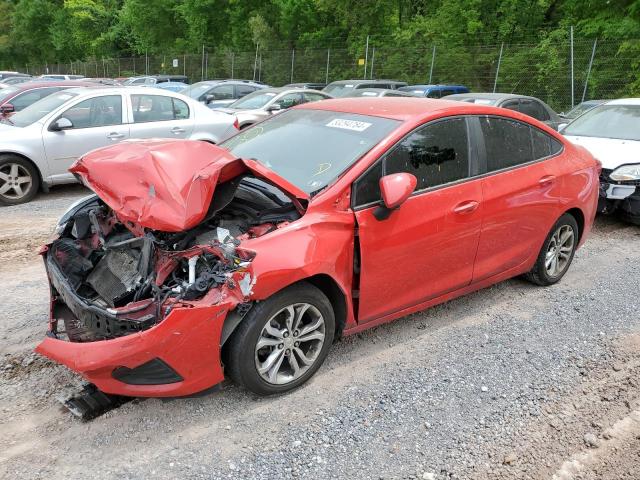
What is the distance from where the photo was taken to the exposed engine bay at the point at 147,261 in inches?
113

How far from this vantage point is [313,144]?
12.6 ft

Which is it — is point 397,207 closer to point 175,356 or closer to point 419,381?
point 419,381

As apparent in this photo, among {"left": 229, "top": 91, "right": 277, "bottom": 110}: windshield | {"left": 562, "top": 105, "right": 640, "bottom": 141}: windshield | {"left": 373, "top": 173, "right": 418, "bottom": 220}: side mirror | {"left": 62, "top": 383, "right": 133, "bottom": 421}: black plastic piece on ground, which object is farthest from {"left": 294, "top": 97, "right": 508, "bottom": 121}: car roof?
{"left": 229, "top": 91, "right": 277, "bottom": 110}: windshield

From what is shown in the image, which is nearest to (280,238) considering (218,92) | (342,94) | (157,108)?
(157,108)

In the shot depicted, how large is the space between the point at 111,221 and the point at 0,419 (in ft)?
4.52

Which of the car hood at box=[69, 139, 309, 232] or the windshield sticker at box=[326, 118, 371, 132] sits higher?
the windshield sticker at box=[326, 118, 371, 132]

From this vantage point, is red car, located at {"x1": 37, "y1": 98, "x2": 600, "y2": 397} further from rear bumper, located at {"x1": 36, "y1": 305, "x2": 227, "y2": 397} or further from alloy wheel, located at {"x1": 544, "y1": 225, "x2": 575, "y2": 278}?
alloy wheel, located at {"x1": 544, "y1": 225, "x2": 575, "y2": 278}

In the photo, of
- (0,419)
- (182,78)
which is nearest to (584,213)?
(0,419)

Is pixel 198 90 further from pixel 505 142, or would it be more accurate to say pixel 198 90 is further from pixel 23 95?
pixel 505 142

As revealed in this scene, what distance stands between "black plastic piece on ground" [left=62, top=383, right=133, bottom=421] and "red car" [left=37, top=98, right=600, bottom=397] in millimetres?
346

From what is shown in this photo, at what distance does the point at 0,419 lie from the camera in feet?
10.1

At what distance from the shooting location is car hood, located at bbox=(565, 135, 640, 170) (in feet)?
22.5

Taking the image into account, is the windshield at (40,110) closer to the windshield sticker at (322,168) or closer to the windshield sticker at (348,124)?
the windshield sticker at (348,124)

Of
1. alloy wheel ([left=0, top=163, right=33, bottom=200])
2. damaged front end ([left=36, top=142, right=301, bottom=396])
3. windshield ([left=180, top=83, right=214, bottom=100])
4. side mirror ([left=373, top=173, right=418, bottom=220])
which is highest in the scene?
windshield ([left=180, top=83, right=214, bottom=100])
